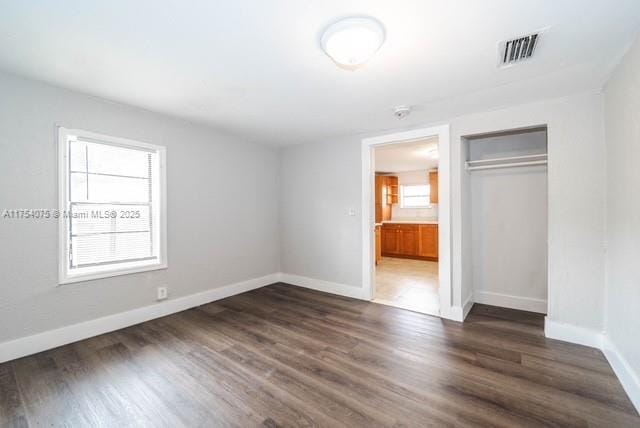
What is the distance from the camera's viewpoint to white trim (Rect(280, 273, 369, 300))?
386cm

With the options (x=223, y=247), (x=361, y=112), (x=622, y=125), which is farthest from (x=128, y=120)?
(x=622, y=125)

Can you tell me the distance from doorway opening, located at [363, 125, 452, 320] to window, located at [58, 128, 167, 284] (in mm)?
2734

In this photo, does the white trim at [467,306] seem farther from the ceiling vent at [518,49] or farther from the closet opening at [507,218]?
the ceiling vent at [518,49]

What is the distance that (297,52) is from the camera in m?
1.86

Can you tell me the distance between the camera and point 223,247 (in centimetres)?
385

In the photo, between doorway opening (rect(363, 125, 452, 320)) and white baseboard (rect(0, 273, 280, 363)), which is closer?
white baseboard (rect(0, 273, 280, 363))

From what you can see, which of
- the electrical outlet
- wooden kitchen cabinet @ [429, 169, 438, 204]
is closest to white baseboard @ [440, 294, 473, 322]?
the electrical outlet

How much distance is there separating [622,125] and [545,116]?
2.34ft

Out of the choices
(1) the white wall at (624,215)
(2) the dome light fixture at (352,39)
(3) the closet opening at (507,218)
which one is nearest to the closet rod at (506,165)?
(3) the closet opening at (507,218)

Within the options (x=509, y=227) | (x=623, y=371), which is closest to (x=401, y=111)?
(x=509, y=227)

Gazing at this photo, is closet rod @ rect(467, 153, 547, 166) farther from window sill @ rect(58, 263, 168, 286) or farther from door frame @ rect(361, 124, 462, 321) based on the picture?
window sill @ rect(58, 263, 168, 286)

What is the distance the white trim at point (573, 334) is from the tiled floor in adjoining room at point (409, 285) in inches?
41.3

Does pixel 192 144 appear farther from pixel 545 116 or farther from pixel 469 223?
pixel 545 116

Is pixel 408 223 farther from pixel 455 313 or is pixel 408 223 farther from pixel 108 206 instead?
pixel 108 206
